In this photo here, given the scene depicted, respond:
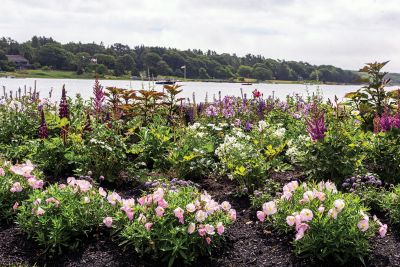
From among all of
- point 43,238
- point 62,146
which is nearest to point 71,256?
point 43,238

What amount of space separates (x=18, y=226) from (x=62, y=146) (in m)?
1.87

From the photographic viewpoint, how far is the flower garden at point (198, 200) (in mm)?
4223

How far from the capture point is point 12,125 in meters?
8.12

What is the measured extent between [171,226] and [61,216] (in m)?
1.08

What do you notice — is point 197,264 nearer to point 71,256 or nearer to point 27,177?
point 71,256

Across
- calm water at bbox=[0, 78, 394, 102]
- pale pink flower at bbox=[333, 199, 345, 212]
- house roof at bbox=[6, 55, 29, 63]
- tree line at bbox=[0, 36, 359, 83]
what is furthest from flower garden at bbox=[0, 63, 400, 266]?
house roof at bbox=[6, 55, 29, 63]

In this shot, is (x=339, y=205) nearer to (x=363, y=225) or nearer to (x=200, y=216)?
(x=363, y=225)

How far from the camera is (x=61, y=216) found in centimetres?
450

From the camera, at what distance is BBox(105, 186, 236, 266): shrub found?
4.16 metres

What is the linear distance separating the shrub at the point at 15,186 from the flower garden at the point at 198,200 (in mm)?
14

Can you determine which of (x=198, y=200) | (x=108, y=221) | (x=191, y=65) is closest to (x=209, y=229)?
(x=198, y=200)

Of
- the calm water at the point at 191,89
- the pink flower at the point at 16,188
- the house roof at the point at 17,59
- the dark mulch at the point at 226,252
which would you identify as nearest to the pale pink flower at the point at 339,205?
the dark mulch at the point at 226,252

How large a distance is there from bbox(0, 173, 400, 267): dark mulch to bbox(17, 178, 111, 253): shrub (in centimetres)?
12

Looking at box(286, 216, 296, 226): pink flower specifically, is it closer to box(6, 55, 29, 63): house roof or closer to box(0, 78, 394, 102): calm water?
box(0, 78, 394, 102): calm water
